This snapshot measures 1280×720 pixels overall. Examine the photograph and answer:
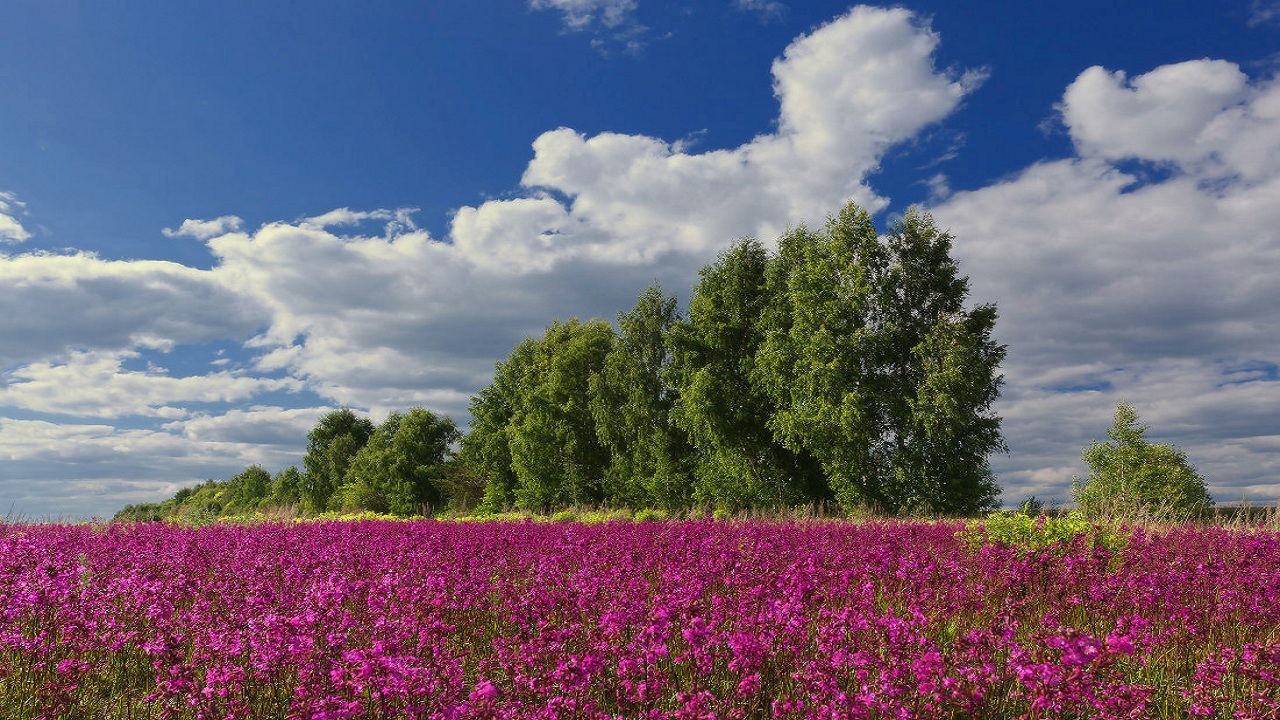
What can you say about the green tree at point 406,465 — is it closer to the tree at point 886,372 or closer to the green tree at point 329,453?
the green tree at point 329,453

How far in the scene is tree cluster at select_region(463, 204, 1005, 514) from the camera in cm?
3064

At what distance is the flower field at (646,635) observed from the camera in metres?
4.54

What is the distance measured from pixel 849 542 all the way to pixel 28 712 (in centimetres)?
1141

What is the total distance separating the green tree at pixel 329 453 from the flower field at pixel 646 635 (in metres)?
72.0

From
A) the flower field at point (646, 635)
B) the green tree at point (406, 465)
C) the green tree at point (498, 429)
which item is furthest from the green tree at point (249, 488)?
Answer: the flower field at point (646, 635)

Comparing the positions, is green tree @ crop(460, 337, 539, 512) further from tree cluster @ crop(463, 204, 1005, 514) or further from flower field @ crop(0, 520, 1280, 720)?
flower field @ crop(0, 520, 1280, 720)

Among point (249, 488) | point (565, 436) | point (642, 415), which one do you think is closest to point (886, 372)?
point (642, 415)

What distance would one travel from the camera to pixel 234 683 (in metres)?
4.80

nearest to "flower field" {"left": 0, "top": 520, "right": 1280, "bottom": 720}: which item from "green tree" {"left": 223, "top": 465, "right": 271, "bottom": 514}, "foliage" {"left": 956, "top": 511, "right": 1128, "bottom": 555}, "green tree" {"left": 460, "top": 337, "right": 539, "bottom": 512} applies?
"foliage" {"left": 956, "top": 511, "right": 1128, "bottom": 555}

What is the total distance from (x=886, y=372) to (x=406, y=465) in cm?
4535

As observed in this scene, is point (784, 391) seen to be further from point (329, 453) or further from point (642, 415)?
point (329, 453)

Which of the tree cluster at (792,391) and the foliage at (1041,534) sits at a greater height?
the tree cluster at (792,391)

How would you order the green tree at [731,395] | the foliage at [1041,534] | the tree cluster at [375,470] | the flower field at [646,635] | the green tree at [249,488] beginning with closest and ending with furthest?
the flower field at [646,635], the foliage at [1041,534], the green tree at [731,395], the tree cluster at [375,470], the green tree at [249,488]

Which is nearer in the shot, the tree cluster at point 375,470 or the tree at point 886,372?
the tree at point 886,372
